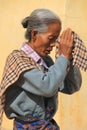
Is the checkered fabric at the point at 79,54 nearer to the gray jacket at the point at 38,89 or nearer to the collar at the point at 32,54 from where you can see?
the gray jacket at the point at 38,89

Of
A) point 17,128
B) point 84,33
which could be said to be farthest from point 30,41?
point 84,33

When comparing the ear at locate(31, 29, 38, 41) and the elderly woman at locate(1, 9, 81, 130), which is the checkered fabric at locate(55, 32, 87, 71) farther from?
the ear at locate(31, 29, 38, 41)

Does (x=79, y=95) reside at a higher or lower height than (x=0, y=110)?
lower

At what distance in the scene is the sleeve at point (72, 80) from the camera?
353 cm

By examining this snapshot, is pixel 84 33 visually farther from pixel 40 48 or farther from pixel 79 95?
pixel 40 48

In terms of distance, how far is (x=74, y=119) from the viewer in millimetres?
6402

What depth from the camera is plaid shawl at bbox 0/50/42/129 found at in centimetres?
325

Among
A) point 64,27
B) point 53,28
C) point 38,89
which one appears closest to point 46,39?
point 53,28

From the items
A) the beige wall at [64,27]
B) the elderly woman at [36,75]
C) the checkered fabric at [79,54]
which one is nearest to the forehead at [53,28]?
the elderly woman at [36,75]

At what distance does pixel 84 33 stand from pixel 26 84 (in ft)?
9.94

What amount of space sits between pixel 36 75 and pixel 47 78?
0.08 meters

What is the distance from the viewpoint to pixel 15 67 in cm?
329

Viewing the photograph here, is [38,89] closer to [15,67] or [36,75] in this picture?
[36,75]

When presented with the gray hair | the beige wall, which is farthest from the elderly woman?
the beige wall
